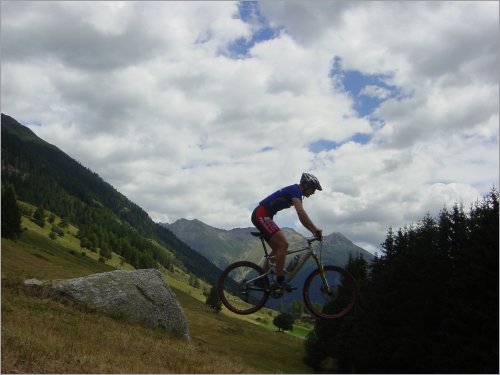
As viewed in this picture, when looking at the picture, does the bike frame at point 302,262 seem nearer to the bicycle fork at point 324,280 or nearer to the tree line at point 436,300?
the bicycle fork at point 324,280

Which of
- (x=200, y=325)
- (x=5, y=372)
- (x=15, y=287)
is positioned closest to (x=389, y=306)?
(x=15, y=287)

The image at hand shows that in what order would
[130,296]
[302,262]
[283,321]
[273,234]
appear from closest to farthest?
[273,234]
[302,262]
[130,296]
[283,321]

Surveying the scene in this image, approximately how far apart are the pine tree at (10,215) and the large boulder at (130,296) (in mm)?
104711

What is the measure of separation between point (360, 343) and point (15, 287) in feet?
129

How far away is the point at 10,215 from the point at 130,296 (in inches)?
4645

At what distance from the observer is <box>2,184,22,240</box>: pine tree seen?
12962 centimetres

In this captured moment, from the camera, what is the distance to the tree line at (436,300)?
119ft

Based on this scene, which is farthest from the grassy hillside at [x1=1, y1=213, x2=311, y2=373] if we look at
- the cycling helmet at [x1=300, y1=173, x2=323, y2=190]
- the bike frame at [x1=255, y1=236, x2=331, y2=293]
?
the cycling helmet at [x1=300, y1=173, x2=323, y2=190]

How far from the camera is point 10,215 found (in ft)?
449

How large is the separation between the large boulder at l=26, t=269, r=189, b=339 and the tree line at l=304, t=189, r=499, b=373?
1689cm

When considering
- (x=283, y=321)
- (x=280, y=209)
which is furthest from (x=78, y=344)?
(x=283, y=321)

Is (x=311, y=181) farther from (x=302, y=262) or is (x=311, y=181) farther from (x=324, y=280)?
(x=324, y=280)

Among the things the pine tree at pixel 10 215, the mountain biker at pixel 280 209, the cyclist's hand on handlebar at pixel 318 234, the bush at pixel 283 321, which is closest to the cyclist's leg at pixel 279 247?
the mountain biker at pixel 280 209

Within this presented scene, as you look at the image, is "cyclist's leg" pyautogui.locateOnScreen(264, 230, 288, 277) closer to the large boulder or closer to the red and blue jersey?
the red and blue jersey
